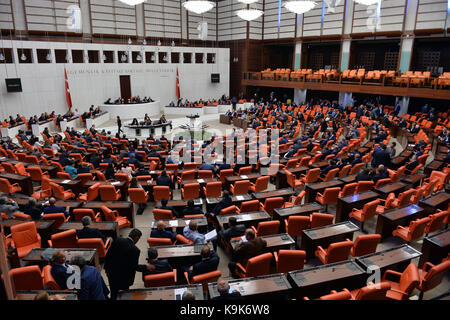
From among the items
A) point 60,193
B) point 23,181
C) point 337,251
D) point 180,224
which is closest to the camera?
point 337,251

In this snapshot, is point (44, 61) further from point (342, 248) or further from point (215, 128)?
point (342, 248)

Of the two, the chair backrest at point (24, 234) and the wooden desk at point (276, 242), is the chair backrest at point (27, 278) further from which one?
the wooden desk at point (276, 242)

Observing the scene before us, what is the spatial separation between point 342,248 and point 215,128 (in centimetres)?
1611

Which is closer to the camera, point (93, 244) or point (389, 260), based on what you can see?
point (389, 260)

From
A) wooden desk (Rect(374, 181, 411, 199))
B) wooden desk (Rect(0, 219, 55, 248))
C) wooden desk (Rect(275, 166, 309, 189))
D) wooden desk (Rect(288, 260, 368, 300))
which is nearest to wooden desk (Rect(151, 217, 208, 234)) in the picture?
wooden desk (Rect(0, 219, 55, 248))

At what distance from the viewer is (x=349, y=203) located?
6.63 m

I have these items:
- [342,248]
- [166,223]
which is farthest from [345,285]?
[166,223]

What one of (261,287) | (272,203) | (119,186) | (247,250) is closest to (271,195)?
(272,203)

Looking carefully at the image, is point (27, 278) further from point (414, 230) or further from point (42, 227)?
point (414, 230)

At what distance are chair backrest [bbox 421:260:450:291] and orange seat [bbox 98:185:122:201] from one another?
6.28 m

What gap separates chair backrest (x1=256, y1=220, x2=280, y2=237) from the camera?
5402 millimetres

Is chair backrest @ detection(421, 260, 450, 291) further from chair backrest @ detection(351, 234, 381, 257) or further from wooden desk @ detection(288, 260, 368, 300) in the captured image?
chair backrest @ detection(351, 234, 381, 257)

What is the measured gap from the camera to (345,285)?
411 centimetres

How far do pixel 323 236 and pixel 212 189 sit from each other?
3373mm
